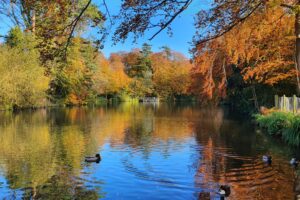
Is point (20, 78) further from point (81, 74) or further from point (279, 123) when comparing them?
point (279, 123)

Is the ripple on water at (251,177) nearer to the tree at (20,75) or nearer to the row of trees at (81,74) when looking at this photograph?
the row of trees at (81,74)

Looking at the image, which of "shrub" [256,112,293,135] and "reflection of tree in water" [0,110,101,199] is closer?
"reflection of tree in water" [0,110,101,199]

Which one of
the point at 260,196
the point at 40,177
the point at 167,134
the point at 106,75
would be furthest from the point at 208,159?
the point at 106,75

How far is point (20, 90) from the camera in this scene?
40562mm

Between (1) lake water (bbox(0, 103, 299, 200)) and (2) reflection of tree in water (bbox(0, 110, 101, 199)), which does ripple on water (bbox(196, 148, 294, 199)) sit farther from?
(2) reflection of tree in water (bbox(0, 110, 101, 199))

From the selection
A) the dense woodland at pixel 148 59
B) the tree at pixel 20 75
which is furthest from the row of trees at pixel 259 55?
the tree at pixel 20 75

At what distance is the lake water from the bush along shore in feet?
1.92

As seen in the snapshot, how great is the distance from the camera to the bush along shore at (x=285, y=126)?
1658 centimetres

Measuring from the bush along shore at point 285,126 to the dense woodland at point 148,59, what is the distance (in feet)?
10.4

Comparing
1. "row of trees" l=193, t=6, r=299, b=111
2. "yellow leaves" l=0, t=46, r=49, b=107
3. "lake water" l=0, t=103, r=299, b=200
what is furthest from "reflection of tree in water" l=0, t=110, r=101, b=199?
"yellow leaves" l=0, t=46, r=49, b=107

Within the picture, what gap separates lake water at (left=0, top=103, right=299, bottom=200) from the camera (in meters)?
9.70

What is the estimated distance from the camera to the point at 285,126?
62.5ft

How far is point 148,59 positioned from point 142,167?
73349 millimetres

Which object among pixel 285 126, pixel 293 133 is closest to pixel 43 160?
pixel 293 133
